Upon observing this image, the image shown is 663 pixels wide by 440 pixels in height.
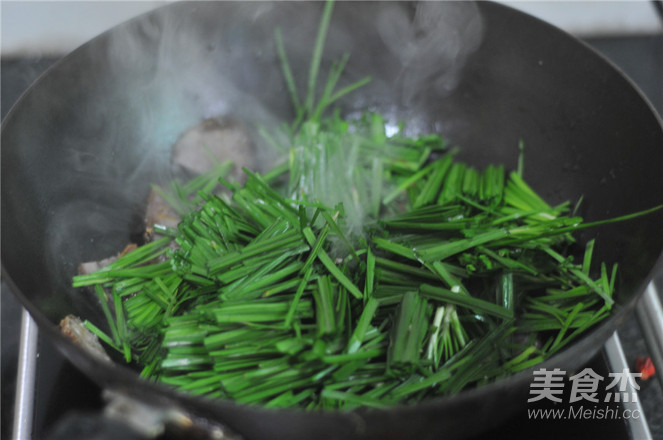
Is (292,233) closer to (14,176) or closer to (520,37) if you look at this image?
(14,176)

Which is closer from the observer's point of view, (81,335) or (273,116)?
(81,335)

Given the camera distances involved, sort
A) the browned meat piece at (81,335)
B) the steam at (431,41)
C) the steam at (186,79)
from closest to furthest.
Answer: the browned meat piece at (81,335)
the steam at (186,79)
the steam at (431,41)

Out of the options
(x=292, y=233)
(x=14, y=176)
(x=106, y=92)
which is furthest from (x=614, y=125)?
(x=14, y=176)

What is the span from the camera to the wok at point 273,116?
1.21 meters

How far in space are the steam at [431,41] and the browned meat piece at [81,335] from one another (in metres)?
1.10

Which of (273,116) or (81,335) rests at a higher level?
(273,116)

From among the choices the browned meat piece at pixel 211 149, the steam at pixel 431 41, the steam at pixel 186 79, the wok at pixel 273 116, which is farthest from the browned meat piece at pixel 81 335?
the steam at pixel 431 41

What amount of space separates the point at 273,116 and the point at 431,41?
519 mm

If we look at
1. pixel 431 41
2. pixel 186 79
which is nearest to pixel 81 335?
pixel 186 79

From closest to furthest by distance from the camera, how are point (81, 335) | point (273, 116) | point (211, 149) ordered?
1. point (81, 335)
2. point (211, 149)
3. point (273, 116)

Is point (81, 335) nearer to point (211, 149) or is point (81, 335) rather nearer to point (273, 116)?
point (211, 149)

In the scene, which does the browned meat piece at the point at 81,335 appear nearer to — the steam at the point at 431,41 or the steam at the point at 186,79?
the steam at the point at 186,79

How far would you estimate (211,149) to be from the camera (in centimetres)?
165

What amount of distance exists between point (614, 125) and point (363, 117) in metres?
0.69
